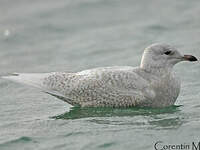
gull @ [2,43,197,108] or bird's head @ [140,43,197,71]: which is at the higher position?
bird's head @ [140,43,197,71]

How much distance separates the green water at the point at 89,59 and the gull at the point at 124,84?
0.56 ft

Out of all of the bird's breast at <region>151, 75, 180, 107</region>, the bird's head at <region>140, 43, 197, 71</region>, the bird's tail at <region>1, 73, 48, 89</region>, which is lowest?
the bird's breast at <region>151, 75, 180, 107</region>

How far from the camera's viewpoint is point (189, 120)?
895cm

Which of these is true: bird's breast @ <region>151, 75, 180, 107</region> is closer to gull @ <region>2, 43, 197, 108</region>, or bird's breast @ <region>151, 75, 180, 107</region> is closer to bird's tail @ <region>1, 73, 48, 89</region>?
gull @ <region>2, 43, 197, 108</region>

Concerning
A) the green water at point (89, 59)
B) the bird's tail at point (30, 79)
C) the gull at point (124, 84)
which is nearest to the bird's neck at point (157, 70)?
the gull at point (124, 84)

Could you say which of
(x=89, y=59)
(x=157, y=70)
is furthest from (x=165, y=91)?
(x=89, y=59)

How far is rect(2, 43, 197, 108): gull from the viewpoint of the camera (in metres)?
9.70

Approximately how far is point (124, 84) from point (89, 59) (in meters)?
4.61

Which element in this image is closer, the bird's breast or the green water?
the green water

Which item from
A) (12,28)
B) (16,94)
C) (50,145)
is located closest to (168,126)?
(50,145)

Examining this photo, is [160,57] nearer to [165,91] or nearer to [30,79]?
[165,91]

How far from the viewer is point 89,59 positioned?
14.2m

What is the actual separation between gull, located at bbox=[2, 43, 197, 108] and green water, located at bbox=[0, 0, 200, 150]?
17 centimetres

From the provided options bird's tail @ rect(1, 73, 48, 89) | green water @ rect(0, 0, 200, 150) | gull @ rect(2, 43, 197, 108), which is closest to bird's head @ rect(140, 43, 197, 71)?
gull @ rect(2, 43, 197, 108)
